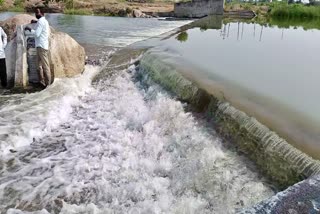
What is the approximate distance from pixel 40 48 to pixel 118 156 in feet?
15.0

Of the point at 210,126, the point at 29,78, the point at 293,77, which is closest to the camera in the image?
the point at 210,126

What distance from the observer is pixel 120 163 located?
18.9 ft

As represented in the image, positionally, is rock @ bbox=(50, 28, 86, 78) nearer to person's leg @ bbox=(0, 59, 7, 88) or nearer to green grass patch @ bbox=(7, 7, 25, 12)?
person's leg @ bbox=(0, 59, 7, 88)

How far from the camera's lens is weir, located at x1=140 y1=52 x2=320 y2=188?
4.42 m

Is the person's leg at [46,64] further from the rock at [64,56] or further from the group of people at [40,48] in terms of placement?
the rock at [64,56]

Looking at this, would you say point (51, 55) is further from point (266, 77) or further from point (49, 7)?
point (49, 7)

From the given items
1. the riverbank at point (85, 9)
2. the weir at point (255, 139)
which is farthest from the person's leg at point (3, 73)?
the riverbank at point (85, 9)

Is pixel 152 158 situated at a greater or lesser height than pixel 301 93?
lesser

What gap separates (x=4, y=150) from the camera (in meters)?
6.09

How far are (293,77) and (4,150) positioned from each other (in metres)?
6.69

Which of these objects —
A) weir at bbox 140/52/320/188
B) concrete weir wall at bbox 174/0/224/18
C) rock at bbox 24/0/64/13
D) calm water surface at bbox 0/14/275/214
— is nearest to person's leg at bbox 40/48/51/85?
calm water surface at bbox 0/14/275/214

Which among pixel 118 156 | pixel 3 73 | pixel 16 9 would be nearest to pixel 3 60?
pixel 3 73

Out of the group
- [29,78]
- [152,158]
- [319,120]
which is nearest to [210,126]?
[152,158]

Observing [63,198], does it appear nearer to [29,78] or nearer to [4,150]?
[4,150]
